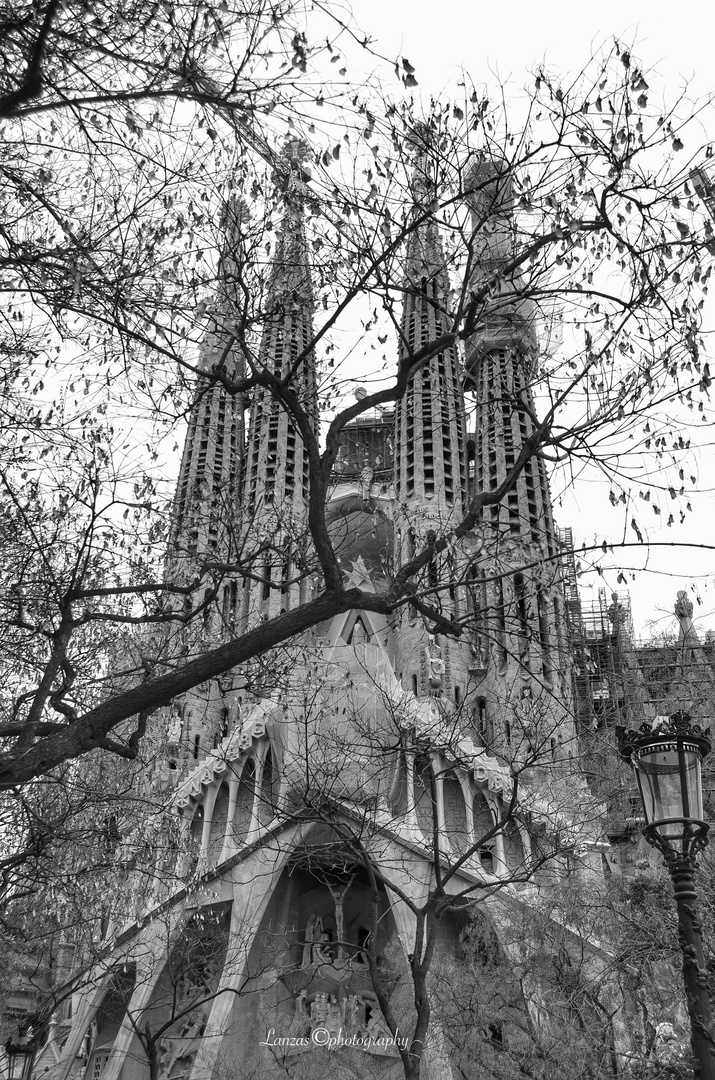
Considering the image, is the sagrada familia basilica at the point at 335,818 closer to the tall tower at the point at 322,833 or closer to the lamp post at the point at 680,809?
the tall tower at the point at 322,833

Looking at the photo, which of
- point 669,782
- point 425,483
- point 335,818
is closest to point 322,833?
point 335,818

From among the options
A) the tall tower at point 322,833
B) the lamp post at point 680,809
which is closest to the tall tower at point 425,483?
the tall tower at point 322,833

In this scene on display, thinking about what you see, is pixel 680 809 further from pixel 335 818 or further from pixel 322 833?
pixel 322 833

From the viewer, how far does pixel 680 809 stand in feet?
22.0

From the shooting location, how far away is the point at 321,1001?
28672 millimetres

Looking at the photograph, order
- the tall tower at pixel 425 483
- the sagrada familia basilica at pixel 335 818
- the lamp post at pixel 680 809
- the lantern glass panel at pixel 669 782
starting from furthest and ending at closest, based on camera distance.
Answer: the tall tower at pixel 425 483 → the sagrada familia basilica at pixel 335 818 → the lantern glass panel at pixel 669 782 → the lamp post at pixel 680 809

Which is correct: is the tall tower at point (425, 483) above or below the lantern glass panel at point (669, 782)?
above

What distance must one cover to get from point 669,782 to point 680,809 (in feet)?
0.60

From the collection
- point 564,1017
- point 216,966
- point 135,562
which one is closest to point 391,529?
point 216,966

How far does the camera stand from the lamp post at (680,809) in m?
6.44

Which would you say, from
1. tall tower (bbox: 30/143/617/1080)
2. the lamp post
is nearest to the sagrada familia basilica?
tall tower (bbox: 30/143/617/1080)

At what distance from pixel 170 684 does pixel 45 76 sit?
4.00m

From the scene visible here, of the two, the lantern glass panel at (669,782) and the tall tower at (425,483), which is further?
the tall tower at (425,483)

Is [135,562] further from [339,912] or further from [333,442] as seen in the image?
[339,912]
